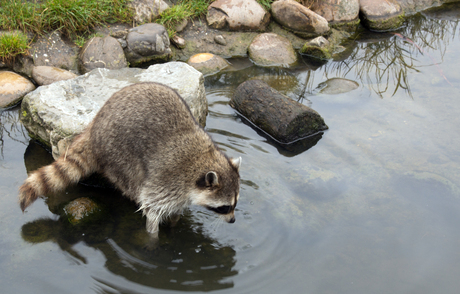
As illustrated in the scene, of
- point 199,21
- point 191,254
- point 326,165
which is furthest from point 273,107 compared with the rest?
point 199,21

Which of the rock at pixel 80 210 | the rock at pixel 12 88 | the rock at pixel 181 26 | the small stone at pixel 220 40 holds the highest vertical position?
the rock at pixel 181 26

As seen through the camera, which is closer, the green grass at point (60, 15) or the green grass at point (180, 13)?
the green grass at point (60, 15)

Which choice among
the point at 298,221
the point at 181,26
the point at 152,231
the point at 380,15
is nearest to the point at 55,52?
the point at 181,26

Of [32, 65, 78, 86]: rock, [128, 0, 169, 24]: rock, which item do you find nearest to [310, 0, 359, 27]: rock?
[128, 0, 169, 24]: rock

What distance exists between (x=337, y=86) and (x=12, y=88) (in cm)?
429

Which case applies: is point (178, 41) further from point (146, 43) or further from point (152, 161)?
point (152, 161)

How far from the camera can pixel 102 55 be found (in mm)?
5223

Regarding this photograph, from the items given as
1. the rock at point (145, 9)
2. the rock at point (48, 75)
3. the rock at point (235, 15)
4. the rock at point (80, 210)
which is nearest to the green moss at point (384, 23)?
the rock at point (235, 15)

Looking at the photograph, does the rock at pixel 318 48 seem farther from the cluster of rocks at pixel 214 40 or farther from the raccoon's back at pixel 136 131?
the raccoon's back at pixel 136 131

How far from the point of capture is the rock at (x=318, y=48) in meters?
6.15

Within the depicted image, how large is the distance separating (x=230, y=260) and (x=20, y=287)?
1573 mm

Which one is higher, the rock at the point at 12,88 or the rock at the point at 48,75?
the rock at the point at 48,75

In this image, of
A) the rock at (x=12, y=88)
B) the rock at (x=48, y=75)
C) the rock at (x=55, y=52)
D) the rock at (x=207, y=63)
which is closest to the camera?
the rock at (x=12, y=88)

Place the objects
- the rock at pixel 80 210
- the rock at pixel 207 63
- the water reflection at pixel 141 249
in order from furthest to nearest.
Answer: the rock at pixel 207 63, the rock at pixel 80 210, the water reflection at pixel 141 249
